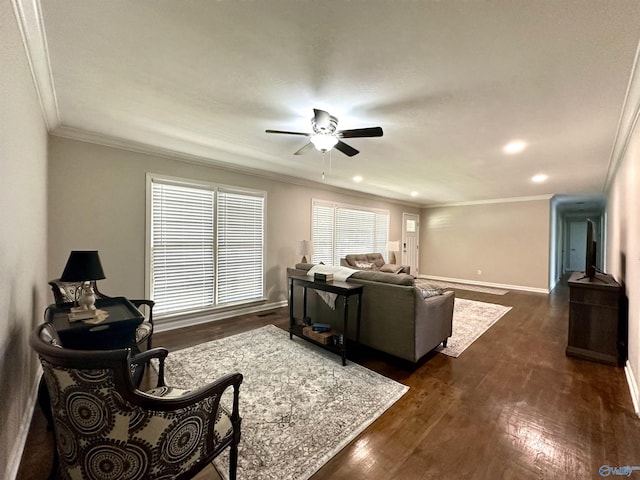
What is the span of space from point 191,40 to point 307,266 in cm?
281

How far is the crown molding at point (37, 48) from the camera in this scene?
138cm

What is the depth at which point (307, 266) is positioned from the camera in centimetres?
385

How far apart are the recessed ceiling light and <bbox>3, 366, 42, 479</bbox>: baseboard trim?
197 inches

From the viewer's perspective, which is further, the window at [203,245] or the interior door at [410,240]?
the interior door at [410,240]

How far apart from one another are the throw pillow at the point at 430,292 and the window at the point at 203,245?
2944 mm

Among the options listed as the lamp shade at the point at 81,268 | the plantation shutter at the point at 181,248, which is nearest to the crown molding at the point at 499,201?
the plantation shutter at the point at 181,248

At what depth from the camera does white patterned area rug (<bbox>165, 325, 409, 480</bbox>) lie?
1.62m

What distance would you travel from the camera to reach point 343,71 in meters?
1.89

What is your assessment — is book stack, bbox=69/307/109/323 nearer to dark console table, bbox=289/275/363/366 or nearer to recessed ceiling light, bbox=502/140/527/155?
A: dark console table, bbox=289/275/363/366

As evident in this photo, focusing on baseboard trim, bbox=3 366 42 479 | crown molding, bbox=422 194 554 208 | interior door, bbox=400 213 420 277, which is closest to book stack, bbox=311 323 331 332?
baseboard trim, bbox=3 366 42 479

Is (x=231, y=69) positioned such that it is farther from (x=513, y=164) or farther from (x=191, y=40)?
(x=513, y=164)

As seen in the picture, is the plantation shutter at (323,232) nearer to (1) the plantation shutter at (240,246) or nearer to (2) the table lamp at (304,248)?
(2) the table lamp at (304,248)

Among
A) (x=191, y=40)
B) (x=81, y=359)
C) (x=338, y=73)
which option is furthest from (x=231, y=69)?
(x=81, y=359)

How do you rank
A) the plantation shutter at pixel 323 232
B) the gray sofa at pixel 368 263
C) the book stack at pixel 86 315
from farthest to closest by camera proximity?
the gray sofa at pixel 368 263 < the plantation shutter at pixel 323 232 < the book stack at pixel 86 315
